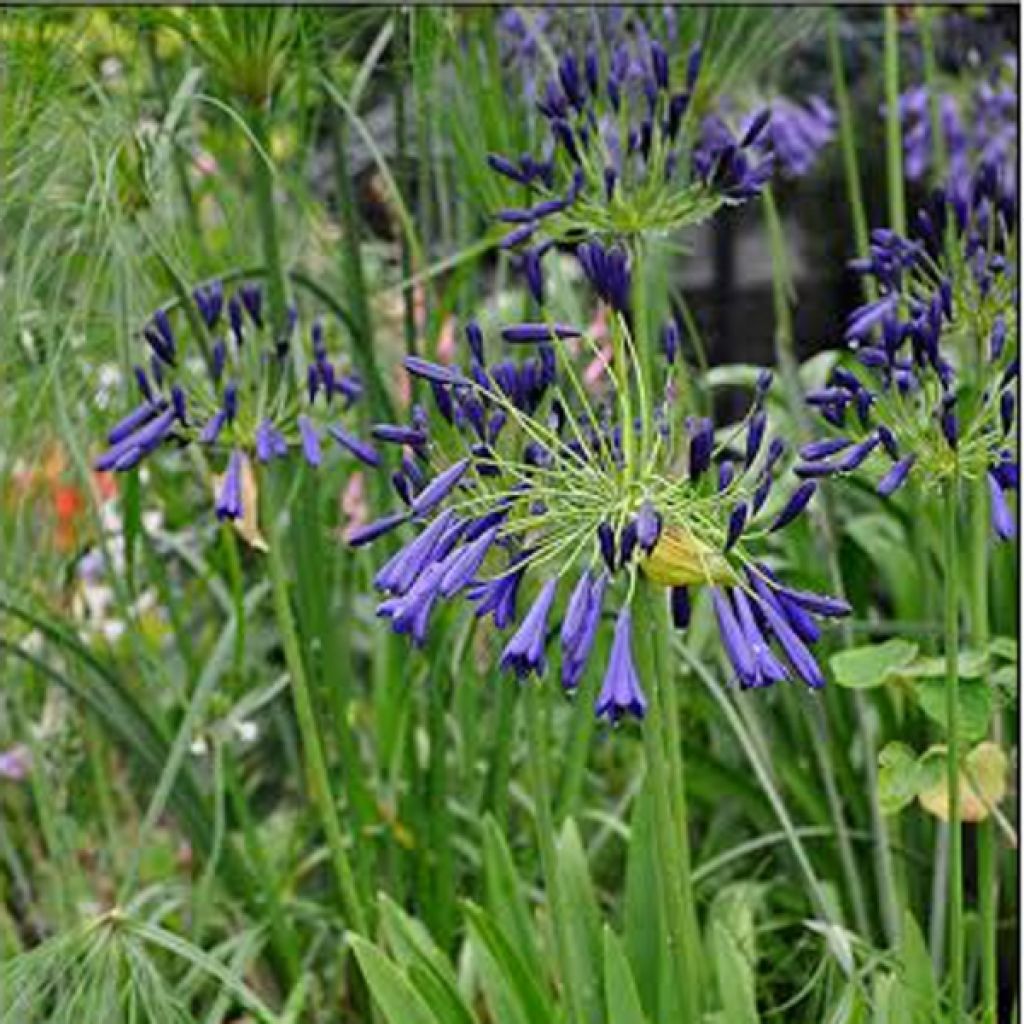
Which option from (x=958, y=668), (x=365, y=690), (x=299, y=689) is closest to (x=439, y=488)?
(x=299, y=689)

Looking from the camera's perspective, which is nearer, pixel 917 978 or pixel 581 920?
pixel 917 978

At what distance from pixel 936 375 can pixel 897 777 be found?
40 cm

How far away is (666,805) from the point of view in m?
1.64

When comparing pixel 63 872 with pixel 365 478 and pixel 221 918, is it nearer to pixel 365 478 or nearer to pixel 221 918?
pixel 221 918

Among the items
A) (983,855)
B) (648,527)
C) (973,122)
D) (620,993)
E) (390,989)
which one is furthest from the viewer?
(973,122)

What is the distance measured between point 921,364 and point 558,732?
150cm

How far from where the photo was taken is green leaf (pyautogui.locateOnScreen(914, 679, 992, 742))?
6.50 feet

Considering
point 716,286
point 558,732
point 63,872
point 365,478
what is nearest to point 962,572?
point 558,732

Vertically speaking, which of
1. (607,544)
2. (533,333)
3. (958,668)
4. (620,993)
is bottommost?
(620,993)

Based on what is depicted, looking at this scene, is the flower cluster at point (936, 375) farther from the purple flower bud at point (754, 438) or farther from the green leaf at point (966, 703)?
the green leaf at point (966, 703)

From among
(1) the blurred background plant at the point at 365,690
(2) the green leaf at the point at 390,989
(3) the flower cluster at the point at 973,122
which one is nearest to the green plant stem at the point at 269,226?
(1) the blurred background plant at the point at 365,690

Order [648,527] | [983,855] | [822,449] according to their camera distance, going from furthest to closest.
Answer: [983,855], [822,449], [648,527]

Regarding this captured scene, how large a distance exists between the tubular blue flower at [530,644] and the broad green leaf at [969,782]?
0.64 m

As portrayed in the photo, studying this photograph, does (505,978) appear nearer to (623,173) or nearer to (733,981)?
(733,981)
